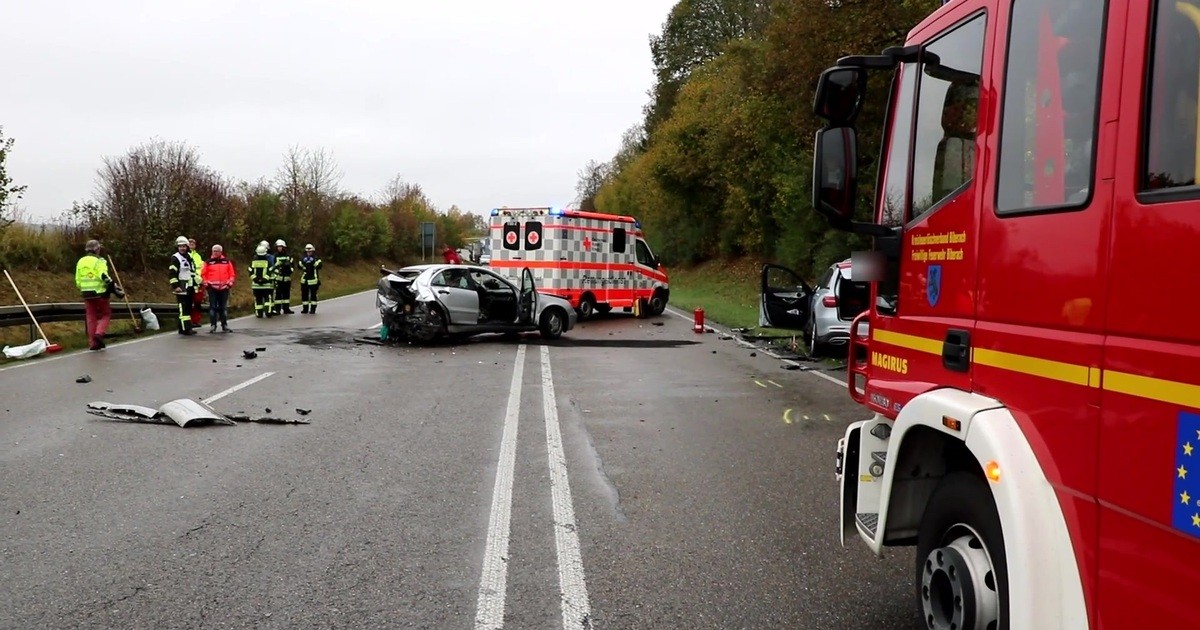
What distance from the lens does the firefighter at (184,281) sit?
57.0 feet

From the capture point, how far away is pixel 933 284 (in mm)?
3379

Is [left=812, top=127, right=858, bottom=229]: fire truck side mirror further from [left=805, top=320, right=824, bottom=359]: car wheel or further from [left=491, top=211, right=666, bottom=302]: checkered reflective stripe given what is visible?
[left=491, top=211, right=666, bottom=302]: checkered reflective stripe

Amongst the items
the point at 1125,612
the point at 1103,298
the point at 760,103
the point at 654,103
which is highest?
the point at 654,103

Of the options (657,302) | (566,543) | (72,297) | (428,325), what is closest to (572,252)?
(657,302)

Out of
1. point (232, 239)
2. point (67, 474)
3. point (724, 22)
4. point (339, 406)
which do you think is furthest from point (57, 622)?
point (724, 22)

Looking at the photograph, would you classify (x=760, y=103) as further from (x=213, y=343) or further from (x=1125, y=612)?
(x=1125, y=612)

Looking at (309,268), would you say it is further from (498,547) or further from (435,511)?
(498,547)

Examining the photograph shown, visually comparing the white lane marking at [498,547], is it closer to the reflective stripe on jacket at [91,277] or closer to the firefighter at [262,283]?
the reflective stripe on jacket at [91,277]

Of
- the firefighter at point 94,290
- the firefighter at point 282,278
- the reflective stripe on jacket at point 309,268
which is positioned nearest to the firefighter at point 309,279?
the reflective stripe on jacket at point 309,268

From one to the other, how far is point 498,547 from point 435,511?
33.0 inches

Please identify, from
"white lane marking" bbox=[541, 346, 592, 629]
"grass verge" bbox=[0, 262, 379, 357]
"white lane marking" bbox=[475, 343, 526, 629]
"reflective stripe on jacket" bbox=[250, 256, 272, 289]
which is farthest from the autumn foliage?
"grass verge" bbox=[0, 262, 379, 357]

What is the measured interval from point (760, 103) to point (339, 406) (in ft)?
83.6

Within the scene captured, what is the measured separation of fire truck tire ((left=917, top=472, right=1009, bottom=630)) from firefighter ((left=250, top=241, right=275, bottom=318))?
2054 centimetres

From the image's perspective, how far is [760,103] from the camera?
106 feet
